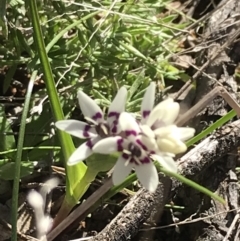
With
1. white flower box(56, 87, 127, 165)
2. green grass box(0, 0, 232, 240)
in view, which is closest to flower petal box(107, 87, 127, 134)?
white flower box(56, 87, 127, 165)

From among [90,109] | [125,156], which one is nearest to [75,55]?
[90,109]

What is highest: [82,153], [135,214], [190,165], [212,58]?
[212,58]

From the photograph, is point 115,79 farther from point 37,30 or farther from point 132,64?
point 37,30

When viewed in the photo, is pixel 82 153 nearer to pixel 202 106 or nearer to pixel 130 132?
pixel 130 132

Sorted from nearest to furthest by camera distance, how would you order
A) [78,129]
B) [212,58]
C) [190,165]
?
[78,129]
[190,165]
[212,58]

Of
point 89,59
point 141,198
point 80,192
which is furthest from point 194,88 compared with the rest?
point 80,192

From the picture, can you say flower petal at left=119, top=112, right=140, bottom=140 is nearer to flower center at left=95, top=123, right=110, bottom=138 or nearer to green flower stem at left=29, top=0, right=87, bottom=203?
flower center at left=95, top=123, right=110, bottom=138
